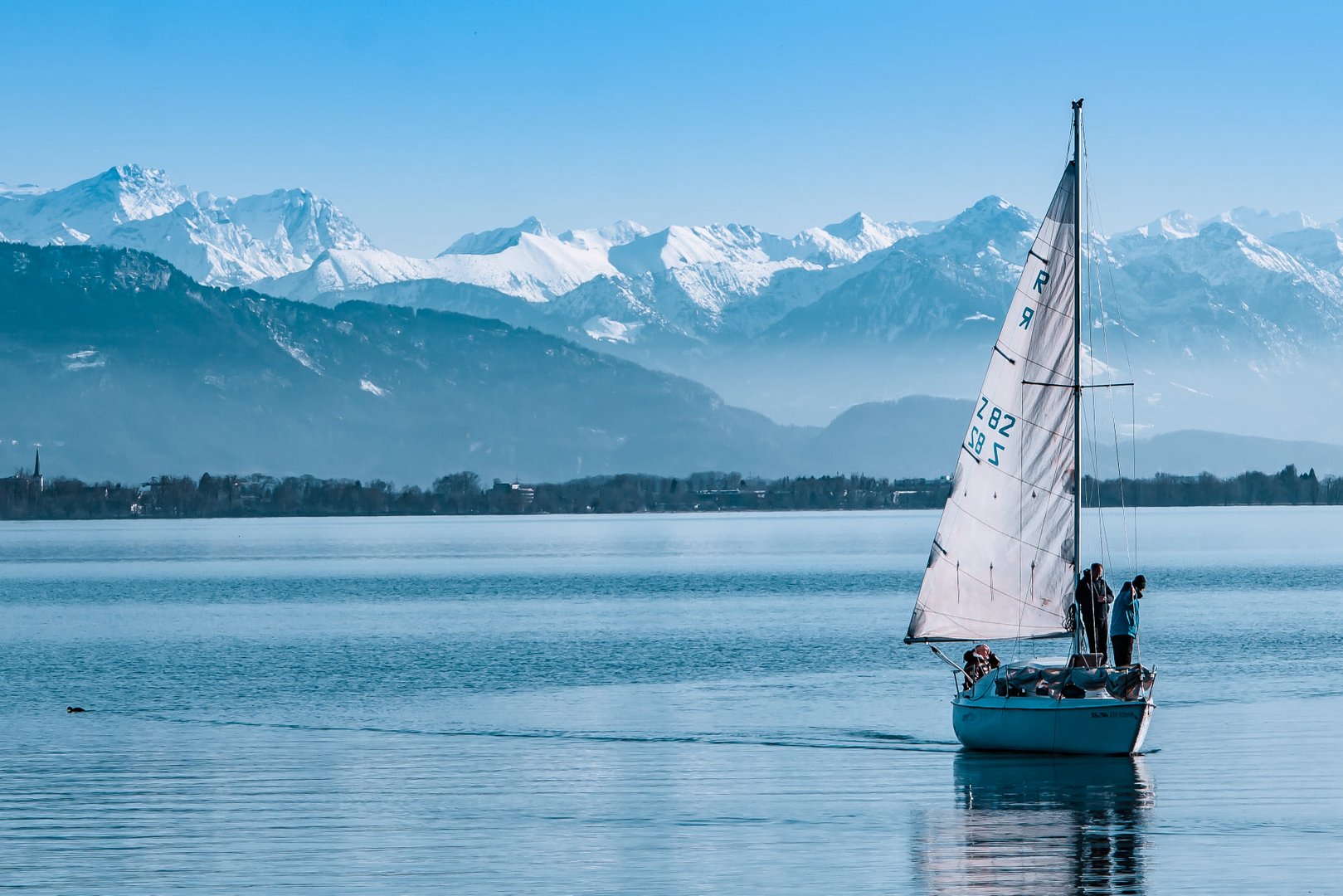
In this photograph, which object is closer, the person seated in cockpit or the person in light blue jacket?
the person in light blue jacket

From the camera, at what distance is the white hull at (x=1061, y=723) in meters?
34.6

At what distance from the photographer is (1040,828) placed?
28.5 metres

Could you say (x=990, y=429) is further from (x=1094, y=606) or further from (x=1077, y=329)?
(x=1094, y=606)

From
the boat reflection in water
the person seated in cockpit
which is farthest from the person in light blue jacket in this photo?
the person seated in cockpit

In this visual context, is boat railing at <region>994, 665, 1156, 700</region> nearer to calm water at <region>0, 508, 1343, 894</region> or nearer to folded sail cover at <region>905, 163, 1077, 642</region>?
folded sail cover at <region>905, 163, 1077, 642</region>

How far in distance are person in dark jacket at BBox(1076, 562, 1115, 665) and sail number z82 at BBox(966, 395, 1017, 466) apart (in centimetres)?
270

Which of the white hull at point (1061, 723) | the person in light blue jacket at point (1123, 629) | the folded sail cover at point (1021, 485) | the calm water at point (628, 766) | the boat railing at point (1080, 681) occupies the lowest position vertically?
the calm water at point (628, 766)

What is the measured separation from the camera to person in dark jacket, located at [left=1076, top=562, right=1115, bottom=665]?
Answer: 3462 cm

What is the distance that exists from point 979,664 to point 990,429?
188 inches

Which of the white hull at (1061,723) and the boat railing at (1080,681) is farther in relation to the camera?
the white hull at (1061,723)

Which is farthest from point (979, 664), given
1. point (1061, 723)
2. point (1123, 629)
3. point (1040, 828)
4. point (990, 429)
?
point (1040, 828)

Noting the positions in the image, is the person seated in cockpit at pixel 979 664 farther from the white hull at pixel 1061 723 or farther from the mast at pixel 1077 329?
the mast at pixel 1077 329

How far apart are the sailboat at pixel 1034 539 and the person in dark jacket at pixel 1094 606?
0.59 ft

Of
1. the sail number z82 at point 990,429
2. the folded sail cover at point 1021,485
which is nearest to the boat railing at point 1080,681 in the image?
the folded sail cover at point 1021,485
